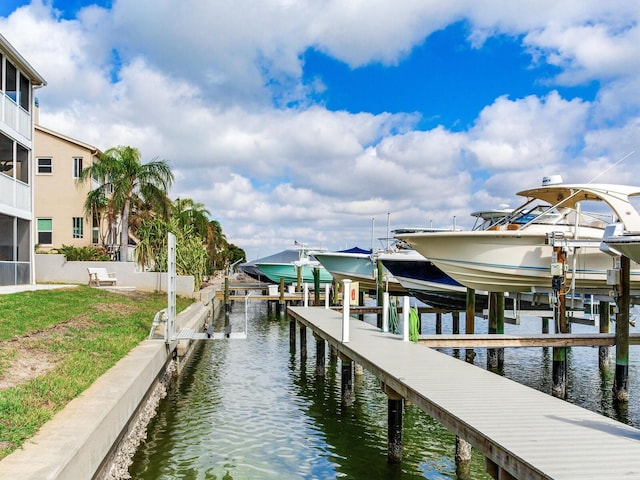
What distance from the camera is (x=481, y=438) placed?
21.7 ft

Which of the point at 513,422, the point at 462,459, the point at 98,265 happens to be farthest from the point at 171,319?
the point at 98,265

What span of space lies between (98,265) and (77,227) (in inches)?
209

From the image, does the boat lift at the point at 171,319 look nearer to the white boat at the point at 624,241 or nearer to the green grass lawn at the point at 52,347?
the green grass lawn at the point at 52,347

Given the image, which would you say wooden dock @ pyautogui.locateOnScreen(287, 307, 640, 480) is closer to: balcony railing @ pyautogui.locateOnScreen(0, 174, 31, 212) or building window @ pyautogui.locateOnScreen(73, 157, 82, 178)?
balcony railing @ pyautogui.locateOnScreen(0, 174, 31, 212)

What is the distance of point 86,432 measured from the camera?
689 cm

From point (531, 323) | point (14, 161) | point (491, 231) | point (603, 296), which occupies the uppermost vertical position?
point (14, 161)

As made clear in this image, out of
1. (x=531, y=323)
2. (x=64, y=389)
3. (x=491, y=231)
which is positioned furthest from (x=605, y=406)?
(x=531, y=323)

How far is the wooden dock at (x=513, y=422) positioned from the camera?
18.9ft

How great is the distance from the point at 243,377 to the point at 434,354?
22.7 feet

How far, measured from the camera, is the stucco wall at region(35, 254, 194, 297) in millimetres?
29750

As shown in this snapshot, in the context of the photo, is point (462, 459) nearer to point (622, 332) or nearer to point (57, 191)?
point (622, 332)

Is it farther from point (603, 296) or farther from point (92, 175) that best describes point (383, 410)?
point (92, 175)

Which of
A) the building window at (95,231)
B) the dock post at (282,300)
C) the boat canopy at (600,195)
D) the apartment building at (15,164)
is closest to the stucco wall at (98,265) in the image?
the apartment building at (15,164)

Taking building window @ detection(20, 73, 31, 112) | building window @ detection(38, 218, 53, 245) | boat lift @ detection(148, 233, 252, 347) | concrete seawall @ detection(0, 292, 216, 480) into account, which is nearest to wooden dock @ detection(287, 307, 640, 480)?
concrete seawall @ detection(0, 292, 216, 480)
